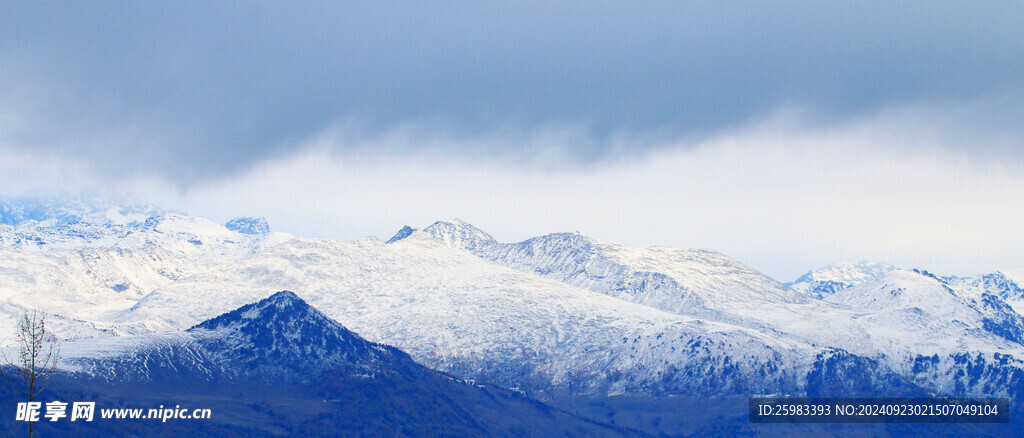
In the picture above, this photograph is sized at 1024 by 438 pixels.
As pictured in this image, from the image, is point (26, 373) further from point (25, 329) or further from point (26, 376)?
point (25, 329)

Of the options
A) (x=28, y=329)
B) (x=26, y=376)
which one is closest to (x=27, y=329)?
(x=28, y=329)

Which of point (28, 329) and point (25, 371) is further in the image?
point (28, 329)

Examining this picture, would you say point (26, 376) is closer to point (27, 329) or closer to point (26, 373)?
point (26, 373)

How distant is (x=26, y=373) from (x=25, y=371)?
0.79 meters

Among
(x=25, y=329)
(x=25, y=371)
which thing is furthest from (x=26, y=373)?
(x=25, y=329)

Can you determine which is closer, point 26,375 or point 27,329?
point 26,375

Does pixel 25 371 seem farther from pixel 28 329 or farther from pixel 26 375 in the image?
pixel 28 329

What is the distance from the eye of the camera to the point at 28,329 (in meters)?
143

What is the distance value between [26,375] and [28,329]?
20.5m

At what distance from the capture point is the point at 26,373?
122 m

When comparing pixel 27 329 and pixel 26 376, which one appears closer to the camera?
pixel 26 376

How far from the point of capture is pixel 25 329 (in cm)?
13612

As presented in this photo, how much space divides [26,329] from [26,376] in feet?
46.8

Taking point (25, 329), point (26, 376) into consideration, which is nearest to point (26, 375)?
point (26, 376)
